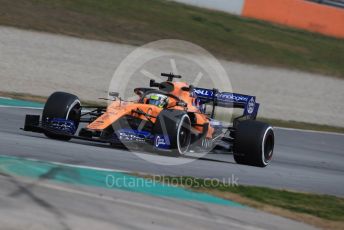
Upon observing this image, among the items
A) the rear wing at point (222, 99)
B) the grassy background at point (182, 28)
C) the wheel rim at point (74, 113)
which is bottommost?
the wheel rim at point (74, 113)

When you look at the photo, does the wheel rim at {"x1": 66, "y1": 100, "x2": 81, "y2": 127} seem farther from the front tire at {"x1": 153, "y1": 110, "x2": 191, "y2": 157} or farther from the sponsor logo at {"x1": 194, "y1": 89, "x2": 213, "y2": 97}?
the sponsor logo at {"x1": 194, "y1": 89, "x2": 213, "y2": 97}

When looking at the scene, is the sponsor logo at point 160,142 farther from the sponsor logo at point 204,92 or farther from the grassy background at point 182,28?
the grassy background at point 182,28

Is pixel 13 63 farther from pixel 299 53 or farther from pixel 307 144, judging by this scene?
pixel 299 53

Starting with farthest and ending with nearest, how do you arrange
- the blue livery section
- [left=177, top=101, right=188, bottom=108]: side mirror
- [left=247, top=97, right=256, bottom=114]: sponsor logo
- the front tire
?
[left=247, top=97, right=256, bottom=114]: sponsor logo, [left=177, top=101, right=188, bottom=108]: side mirror, the blue livery section, the front tire

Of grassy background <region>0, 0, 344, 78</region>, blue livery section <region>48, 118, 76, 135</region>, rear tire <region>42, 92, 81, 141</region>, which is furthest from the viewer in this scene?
grassy background <region>0, 0, 344, 78</region>

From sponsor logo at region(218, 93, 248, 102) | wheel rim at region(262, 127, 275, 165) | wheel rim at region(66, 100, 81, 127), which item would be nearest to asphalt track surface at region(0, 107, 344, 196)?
wheel rim at region(262, 127, 275, 165)

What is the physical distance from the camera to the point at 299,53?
32.4 meters

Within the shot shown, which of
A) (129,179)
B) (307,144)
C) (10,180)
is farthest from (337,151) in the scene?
(10,180)

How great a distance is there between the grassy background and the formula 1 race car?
13032 millimetres

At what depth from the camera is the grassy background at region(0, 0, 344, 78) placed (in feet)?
87.9

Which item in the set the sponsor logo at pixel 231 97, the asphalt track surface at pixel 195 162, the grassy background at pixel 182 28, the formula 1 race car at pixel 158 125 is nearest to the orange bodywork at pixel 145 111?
the formula 1 race car at pixel 158 125

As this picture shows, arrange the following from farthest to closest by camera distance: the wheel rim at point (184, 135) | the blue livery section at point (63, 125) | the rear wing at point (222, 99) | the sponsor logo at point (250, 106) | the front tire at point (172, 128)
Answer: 1. the sponsor logo at point (250, 106)
2. the rear wing at point (222, 99)
3. the blue livery section at point (63, 125)
4. the wheel rim at point (184, 135)
5. the front tire at point (172, 128)

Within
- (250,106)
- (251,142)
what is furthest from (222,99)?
(251,142)

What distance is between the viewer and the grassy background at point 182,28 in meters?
26.8
